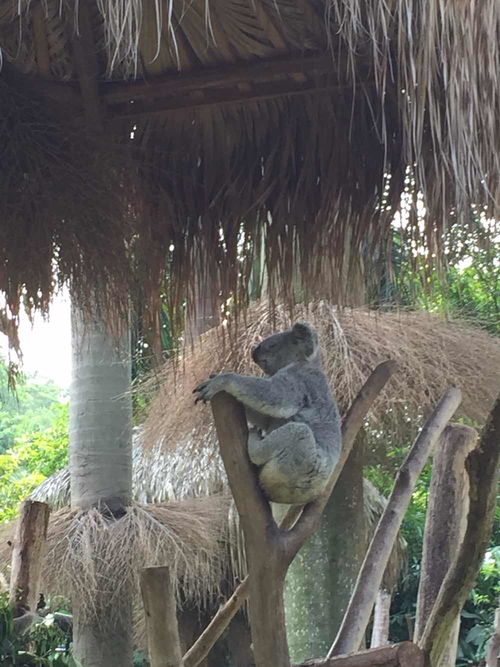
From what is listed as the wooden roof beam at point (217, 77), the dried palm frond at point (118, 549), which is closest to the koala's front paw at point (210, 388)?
the wooden roof beam at point (217, 77)

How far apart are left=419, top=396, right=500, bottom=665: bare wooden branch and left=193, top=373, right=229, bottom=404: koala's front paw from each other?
82cm

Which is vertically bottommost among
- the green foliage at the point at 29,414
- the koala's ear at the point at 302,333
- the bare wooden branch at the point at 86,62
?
the koala's ear at the point at 302,333

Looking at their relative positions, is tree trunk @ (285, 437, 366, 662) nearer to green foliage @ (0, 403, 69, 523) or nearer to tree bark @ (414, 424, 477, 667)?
tree bark @ (414, 424, 477, 667)

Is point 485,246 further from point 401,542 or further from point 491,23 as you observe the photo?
point 401,542

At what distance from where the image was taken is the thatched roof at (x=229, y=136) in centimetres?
221

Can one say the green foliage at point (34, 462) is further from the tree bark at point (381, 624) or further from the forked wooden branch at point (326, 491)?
the forked wooden branch at point (326, 491)

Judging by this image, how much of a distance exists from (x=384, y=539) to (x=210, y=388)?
1.08 m

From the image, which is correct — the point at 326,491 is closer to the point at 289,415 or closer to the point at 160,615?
the point at 289,415

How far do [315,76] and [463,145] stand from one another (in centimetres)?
66

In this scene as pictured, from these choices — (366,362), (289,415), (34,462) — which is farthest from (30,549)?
(34,462)

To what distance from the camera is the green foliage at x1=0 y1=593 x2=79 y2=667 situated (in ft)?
9.05

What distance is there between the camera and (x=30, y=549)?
3402 mm

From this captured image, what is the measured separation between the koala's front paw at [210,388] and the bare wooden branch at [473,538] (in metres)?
0.82

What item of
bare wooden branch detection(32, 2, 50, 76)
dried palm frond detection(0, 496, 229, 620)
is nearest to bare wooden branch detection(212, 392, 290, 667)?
bare wooden branch detection(32, 2, 50, 76)
